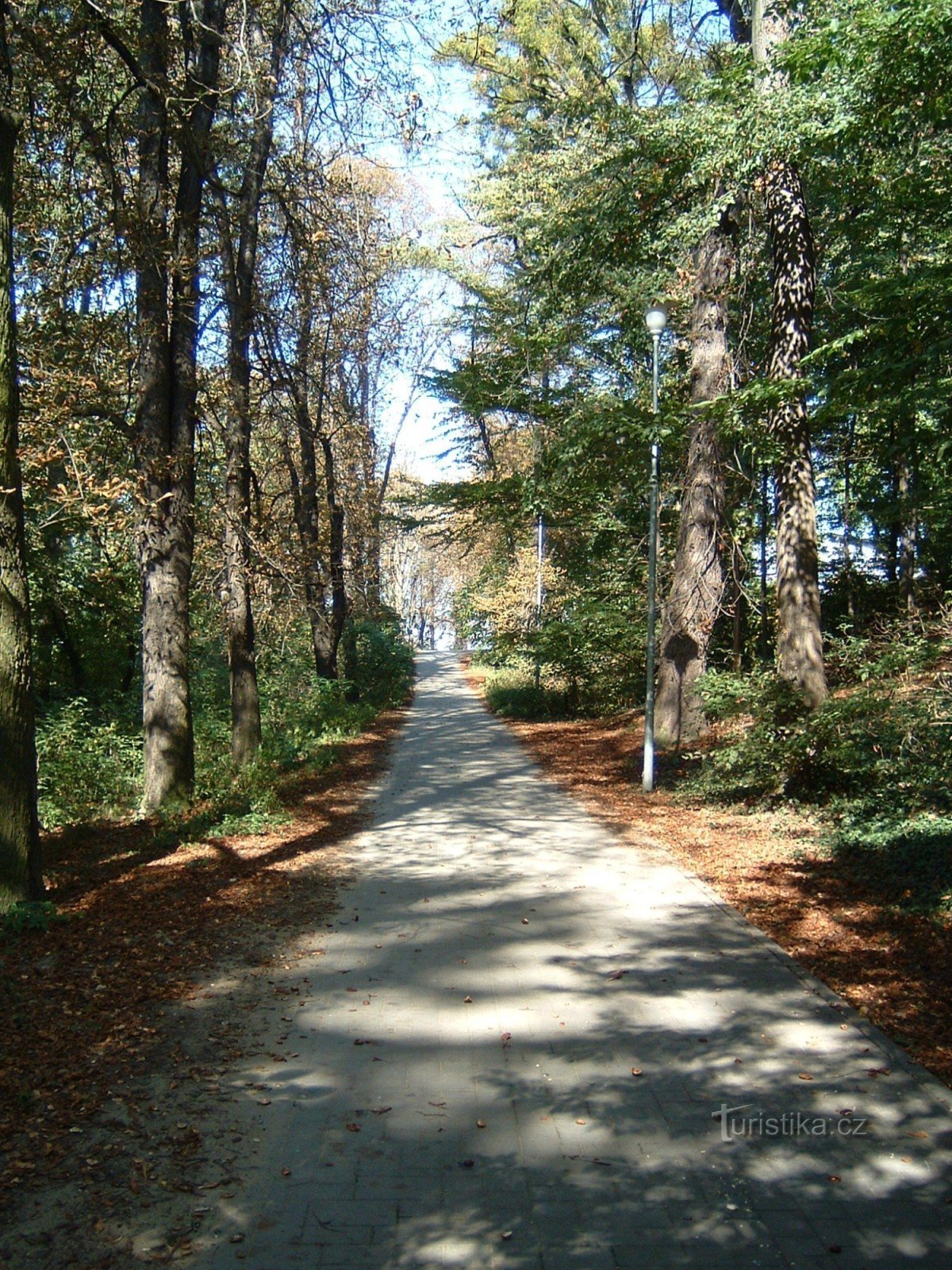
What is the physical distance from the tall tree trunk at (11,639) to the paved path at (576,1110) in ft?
7.43

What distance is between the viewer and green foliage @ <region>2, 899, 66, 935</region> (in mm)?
6547

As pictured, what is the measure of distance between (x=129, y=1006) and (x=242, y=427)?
991cm

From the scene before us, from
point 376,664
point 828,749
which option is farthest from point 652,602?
point 376,664

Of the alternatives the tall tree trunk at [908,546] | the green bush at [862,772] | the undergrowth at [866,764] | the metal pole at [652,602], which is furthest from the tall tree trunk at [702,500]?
the tall tree trunk at [908,546]

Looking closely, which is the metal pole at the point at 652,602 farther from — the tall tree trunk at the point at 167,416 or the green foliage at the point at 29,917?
the green foliage at the point at 29,917

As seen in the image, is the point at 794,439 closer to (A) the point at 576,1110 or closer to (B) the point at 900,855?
(B) the point at 900,855

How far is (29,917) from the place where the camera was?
262 inches

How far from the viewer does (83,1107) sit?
428cm

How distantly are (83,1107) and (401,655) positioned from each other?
1225 inches

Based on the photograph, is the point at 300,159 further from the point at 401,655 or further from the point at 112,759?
the point at 401,655

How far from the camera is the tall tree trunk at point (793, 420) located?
1124cm

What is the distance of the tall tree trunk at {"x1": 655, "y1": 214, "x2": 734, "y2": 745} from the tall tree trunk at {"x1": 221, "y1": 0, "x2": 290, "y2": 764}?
6.64m

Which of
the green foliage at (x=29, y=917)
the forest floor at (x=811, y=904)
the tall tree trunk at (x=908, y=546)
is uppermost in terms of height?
the tall tree trunk at (x=908, y=546)

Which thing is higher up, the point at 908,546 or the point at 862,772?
the point at 908,546
